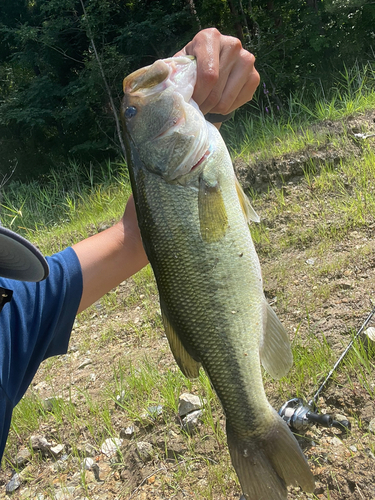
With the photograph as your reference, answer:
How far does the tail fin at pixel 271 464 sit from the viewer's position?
1.34 m

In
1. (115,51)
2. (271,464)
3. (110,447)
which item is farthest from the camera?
(115,51)

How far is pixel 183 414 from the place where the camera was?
97.8 inches

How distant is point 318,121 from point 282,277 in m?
2.97

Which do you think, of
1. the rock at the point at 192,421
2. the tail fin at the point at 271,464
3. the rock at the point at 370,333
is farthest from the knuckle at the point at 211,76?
the rock at the point at 192,421

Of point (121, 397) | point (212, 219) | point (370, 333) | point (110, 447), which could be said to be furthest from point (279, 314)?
point (212, 219)

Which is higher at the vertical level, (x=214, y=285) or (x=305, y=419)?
(x=214, y=285)

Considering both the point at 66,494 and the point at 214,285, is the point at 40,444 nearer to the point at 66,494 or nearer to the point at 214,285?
the point at 66,494

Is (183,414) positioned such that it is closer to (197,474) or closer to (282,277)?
(197,474)

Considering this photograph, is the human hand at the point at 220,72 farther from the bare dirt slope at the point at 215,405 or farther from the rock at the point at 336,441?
the rock at the point at 336,441

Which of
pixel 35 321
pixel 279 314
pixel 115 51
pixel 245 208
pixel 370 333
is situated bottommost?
pixel 279 314

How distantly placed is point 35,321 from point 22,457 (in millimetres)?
1482

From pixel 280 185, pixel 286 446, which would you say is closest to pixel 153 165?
pixel 286 446

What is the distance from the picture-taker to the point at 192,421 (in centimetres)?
238

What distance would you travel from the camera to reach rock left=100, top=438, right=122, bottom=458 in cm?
245
